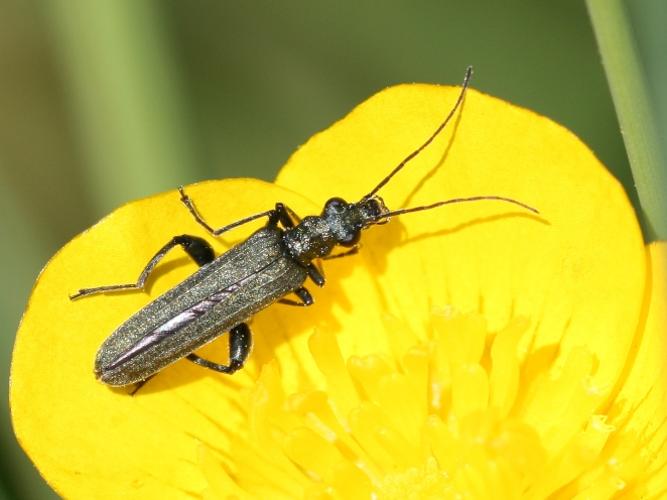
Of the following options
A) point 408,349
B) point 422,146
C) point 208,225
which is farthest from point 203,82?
point 408,349

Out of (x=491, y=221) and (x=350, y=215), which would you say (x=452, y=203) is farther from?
(x=350, y=215)

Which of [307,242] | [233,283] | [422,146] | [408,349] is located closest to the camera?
[408,349]

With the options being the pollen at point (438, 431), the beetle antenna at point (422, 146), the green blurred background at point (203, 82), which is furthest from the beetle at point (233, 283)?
the green blurred background at point (203, 82)

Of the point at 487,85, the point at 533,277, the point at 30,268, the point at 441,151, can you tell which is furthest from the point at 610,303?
the point at 30,268

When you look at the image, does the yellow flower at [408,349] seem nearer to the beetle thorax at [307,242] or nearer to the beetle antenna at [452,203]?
the beetle antenna at [452,203]

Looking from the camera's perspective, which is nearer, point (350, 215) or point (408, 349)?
point (408, 349)

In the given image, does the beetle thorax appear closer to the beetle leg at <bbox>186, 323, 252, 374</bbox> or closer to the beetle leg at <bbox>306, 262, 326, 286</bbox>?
the beetle leg at <bbox>306, 262, 326, 286</bbox>
